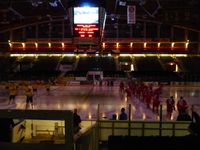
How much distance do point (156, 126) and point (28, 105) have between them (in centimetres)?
1238

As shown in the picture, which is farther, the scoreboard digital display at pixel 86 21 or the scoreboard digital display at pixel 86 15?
the scoreboard digital display at pixel 86 21

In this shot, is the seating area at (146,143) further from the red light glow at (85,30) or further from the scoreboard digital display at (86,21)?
the red light glow at (85,30)

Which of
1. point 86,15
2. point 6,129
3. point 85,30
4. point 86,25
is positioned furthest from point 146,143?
point 85,30

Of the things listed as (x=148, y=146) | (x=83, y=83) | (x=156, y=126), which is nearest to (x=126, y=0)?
(x=83, y=83)

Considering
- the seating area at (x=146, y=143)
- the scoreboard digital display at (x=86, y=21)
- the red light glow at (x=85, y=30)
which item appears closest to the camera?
the seating area at (x=146, y=143)

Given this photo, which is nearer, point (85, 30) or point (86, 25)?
point (86, 25)

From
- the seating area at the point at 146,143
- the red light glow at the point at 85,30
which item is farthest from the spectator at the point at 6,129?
the red light glow at the point at 85,30

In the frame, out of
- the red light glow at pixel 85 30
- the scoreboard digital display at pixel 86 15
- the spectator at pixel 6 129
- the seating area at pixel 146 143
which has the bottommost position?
the seating area at pixel 146 143

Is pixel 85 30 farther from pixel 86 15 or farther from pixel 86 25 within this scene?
pixel 86 15

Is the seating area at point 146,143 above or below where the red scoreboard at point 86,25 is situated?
below

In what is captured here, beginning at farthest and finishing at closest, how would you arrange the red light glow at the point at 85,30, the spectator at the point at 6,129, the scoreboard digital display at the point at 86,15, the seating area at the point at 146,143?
the red light glow at the point at 85,30 → the scoreboard digital display at the point at 86,15 → the seating area at the point at 146,143 → the spectator at the point at 6,129

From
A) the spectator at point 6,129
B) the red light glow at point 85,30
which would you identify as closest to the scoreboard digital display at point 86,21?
the red light glow at point 85,30

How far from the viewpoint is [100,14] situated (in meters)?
16.4

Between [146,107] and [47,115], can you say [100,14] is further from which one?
[146,107]
